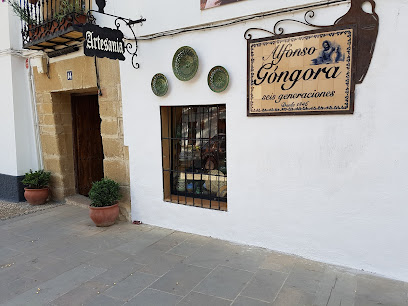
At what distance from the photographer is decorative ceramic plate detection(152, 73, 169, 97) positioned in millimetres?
4699

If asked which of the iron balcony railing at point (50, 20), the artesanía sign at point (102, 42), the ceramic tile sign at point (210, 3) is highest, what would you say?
the iron balcony railing at point (50, 20)

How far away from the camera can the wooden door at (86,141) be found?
7.13m

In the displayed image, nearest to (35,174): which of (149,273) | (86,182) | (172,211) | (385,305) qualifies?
(86,182)

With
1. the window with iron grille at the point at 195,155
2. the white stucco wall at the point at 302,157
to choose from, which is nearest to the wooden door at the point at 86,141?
the white stucco wall at the point at 302,157

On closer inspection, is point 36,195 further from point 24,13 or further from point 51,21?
point 24,13

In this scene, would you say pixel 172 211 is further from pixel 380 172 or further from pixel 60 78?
pixel 60 78

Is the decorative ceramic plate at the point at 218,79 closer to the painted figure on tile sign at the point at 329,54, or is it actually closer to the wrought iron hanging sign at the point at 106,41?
the painted figure on tile sign at the point at 329,54

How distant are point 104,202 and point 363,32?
4.18 m

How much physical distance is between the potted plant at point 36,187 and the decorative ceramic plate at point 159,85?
11.8 ft

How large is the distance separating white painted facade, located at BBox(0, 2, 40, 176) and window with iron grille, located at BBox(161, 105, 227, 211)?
3.77 metres

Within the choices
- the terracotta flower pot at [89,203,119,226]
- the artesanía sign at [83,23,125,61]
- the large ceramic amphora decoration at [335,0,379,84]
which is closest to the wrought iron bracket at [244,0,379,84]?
the large ceramic amphora decoration at [335,0,379,84]

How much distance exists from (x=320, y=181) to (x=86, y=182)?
214 inches

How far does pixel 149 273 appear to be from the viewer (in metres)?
3.71

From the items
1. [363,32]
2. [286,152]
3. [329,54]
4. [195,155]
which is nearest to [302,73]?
[329,54]
